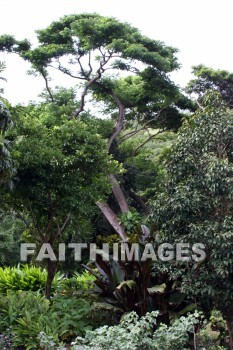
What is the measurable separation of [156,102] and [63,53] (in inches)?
169

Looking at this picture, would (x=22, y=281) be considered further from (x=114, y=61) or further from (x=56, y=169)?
(x=114, y=61)

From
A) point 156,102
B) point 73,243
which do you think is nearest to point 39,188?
point 73,243

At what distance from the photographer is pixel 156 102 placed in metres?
18.3

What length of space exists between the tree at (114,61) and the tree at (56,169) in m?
5.47

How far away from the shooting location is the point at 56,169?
26.8 feet

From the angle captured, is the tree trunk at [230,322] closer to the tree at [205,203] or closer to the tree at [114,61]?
the tree at [205,203]

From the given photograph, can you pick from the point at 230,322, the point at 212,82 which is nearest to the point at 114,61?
the point at 212,82

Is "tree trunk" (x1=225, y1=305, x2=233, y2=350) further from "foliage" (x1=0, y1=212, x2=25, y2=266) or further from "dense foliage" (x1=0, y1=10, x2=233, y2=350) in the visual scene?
"foliage" (x1=0, y1=212, x2=25, y2=266)

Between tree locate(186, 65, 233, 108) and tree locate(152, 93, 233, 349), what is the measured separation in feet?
48.2

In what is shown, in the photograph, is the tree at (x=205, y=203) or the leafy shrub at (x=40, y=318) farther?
the leafy shrub at (x=40, y=318)

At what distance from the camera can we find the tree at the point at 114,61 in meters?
15.2

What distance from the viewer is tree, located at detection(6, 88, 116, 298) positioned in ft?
25.8

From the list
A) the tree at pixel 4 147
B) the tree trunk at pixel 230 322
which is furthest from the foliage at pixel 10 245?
the tree trunk at pixel 230 322

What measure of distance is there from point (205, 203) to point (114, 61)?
10.7 meters
